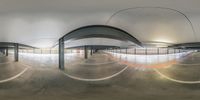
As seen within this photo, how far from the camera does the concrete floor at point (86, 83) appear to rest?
0.67 metres

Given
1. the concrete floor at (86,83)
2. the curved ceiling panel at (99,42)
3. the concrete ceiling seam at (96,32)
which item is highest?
the concrete ceiling seam at (96,32)

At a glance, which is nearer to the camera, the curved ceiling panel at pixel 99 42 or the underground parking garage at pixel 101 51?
the underground parking garage at pixel 101 51

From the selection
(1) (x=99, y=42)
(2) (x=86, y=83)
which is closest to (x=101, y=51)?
(1) (x=99, y=42)

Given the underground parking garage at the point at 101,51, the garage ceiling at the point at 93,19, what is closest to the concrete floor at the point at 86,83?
the underground parking garage at the point at 101,51

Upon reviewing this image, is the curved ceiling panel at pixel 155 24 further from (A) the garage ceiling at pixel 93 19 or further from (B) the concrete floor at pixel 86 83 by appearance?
(B) the concrete floor at pixel 86 83

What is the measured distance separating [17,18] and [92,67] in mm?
363

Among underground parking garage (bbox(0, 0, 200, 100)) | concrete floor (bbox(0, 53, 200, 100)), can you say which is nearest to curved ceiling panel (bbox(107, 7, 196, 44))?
underground parking garage (bbox(0, 0, 200, 100))

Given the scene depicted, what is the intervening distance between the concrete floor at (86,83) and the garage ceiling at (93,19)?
0.10 meters

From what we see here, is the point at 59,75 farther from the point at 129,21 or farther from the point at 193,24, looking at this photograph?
the point at 193,24

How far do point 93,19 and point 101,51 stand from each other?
0.64 ft

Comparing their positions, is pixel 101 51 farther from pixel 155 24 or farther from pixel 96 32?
pixel 155 24

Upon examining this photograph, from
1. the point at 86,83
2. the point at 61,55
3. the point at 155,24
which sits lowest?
the point at 86,83

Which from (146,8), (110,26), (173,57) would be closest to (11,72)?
(110,26)

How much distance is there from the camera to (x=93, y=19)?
2.10 feet
